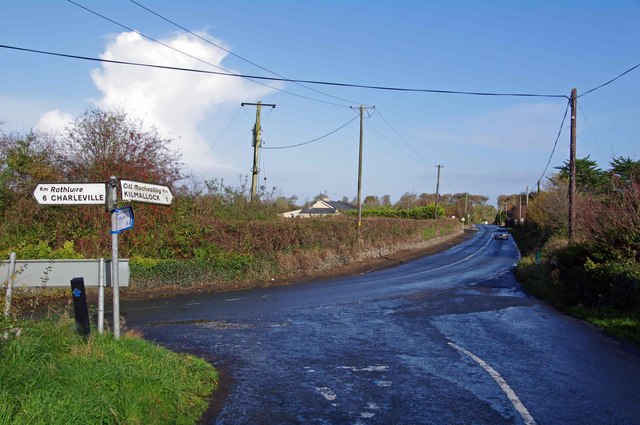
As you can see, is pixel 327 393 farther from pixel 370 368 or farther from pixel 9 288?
pixel 9 288

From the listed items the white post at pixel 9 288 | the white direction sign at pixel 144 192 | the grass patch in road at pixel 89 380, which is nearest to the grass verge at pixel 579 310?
the grass patch in road at pixel 89 380

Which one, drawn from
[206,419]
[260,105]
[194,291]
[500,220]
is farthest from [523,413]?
[500,220]

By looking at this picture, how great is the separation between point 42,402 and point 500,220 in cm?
14903

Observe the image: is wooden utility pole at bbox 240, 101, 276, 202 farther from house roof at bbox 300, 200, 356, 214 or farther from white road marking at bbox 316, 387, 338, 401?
house roof at bbox 300, 200, 356, 214

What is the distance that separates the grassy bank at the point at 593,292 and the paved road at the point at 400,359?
0.57 m

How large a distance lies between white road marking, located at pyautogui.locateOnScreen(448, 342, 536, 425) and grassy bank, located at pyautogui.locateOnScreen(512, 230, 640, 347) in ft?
11.4

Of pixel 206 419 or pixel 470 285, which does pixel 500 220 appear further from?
pixel 206 419

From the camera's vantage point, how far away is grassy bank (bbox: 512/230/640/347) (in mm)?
12263

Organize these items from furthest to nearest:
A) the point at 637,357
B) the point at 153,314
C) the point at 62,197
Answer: the point at 153,314, the point at 637,357, the point at 62,197

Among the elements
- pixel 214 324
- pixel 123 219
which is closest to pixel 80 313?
pixel 123 219

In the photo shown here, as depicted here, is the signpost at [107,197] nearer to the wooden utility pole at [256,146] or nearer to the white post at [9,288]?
the white post at [9,288]

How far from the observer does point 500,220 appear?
5753 inches

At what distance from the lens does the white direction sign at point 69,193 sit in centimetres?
794

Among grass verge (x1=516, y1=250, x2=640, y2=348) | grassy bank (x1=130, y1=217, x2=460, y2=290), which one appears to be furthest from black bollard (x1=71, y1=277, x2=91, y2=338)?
grassy bank (x1=130, y1=217, x2=460, y2=290)
